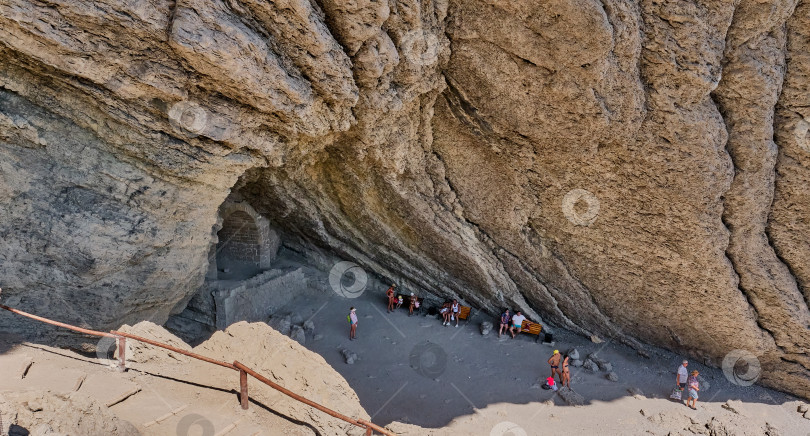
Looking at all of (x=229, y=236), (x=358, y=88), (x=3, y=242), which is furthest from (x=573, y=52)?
(x=229, y=236)

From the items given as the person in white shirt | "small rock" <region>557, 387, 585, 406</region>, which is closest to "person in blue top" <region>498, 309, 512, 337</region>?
the person in white shirt

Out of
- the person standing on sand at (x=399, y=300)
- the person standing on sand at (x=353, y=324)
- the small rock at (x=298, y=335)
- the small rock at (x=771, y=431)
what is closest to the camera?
the small rock at (x=771, y=431)

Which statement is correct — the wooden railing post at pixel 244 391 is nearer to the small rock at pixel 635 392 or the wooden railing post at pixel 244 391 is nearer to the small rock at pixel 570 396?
the small rock at pixel 570 396

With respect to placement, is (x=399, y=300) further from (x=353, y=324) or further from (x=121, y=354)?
(x=121, y=354)
